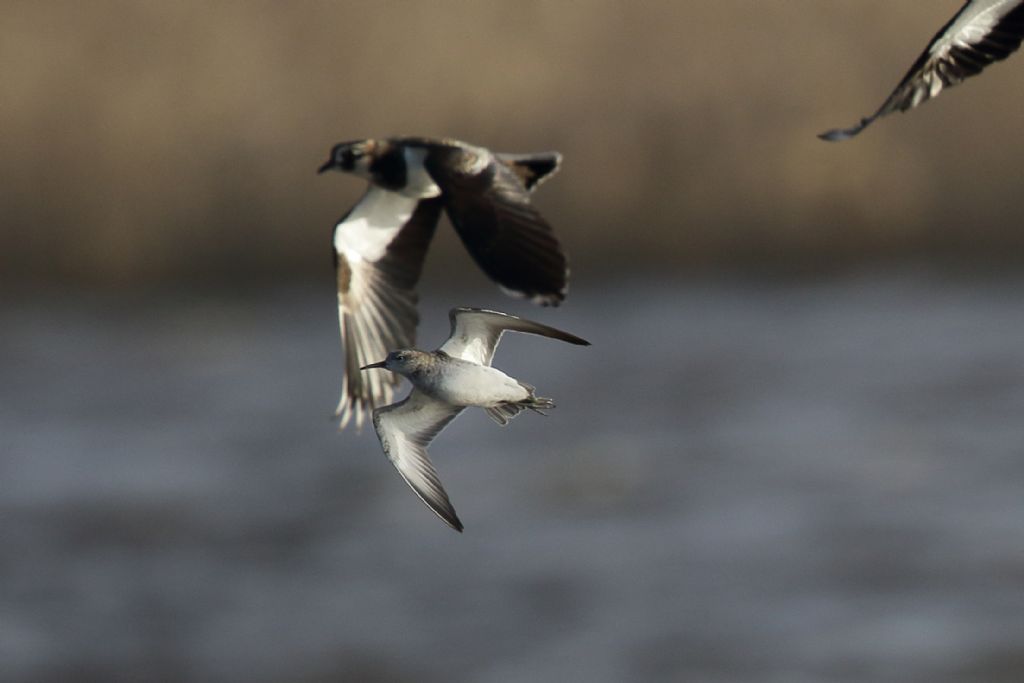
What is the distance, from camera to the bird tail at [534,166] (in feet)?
25.0

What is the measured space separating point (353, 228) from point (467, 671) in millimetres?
15514

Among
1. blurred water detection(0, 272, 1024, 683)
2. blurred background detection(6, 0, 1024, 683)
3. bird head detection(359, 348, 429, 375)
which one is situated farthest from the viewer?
blurred water detection(0, 272, 1024, 683)

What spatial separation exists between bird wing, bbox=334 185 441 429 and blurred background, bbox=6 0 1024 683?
1188 centimetres

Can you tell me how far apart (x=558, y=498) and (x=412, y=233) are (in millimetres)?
18972

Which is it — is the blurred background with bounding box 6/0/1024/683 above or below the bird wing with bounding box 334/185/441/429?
below

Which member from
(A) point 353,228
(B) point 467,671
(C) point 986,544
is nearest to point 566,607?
(B) point 467,671

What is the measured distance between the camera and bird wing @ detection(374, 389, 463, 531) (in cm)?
553

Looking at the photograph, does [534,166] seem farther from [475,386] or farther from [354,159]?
[475,386]

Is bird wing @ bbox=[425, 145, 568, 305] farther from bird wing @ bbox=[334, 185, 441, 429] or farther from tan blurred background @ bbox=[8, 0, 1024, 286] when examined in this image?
tan blurred background @ bbox=[8, 0, 1024, 286]

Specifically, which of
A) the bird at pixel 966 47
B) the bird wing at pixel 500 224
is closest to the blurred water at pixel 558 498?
the bird wing at pixel 500 224

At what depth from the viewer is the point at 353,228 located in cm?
814

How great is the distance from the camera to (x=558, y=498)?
27.0 metres

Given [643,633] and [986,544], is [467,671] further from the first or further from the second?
[986,544]

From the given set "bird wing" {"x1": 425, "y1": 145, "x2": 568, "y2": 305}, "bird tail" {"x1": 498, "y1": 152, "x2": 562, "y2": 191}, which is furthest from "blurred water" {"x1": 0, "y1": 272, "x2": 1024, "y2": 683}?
"bird wing" {"x1": 425, "y1": 145, "x2": 568, "y2": 305}
